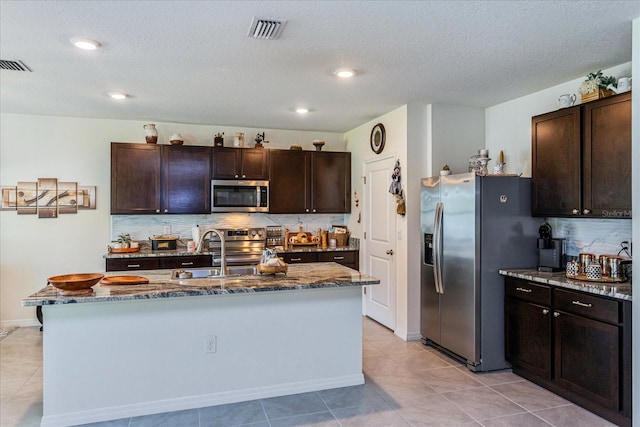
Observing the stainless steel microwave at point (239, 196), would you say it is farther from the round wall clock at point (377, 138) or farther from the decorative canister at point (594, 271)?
the decorative canister at point (594, 271)

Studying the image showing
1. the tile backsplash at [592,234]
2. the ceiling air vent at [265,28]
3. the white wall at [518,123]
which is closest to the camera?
the ceiling air vent at [265,28]

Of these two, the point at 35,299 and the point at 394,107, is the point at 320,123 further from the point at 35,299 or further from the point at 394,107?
the point at 35,299

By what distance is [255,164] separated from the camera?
5.51 metres

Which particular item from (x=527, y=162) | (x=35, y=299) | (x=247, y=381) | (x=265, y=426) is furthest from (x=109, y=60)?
(x=527, y=162)

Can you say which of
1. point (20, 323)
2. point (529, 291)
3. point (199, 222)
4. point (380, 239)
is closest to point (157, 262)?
point (199, 222)

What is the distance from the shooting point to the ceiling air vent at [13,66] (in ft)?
Answer: 10.4

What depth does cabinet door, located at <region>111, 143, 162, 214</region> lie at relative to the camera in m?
5.02

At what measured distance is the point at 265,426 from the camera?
271cm

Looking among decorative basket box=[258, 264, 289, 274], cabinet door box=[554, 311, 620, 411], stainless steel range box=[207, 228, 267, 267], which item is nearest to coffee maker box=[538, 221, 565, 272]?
cabinet door box=[554, 311, 620, 411]

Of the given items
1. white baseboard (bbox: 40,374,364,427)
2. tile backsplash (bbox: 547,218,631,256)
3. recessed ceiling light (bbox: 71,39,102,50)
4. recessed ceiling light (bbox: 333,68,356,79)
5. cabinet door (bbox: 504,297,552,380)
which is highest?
recessed ceiling light (bbox: 333,68,356,79)

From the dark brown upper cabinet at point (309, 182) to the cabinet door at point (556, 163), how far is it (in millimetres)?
2658

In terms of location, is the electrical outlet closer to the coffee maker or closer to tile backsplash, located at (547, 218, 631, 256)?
the coffee maker

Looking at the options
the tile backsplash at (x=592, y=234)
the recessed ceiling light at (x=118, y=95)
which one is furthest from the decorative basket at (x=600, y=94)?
the recessed ceiling light at (x=118, y=95)

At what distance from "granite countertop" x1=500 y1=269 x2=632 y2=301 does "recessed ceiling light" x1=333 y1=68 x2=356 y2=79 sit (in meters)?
2.10
